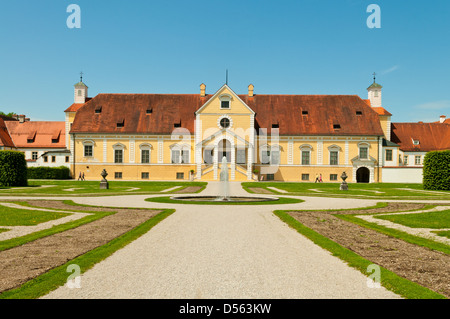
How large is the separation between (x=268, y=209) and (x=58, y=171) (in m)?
39.7

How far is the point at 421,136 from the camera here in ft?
207

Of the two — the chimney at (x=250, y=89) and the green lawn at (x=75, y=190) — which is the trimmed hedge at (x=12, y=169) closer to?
the green lawn at (x=75, y=190)

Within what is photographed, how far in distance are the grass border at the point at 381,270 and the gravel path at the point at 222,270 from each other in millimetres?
205

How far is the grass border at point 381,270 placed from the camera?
19.8ft

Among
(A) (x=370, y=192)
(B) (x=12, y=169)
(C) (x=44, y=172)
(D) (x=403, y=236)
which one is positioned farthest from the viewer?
(C) (x=44, y=172)

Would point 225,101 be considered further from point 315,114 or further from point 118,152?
point 118,152

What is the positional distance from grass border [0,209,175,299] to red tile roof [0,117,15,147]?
6085 centimetres

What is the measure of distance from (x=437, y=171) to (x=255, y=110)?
25992mm

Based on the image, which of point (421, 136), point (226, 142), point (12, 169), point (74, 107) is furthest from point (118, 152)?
point (421, 136)

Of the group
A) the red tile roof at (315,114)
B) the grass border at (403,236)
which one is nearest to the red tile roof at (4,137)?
the red tile roof at (315,114)

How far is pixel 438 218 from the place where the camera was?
1509 centimetres

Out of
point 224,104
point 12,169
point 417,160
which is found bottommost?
point 12,169

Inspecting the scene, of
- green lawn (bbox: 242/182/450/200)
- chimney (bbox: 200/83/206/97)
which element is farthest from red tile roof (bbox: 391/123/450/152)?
chimney (bbox: 200/83/206/97)
